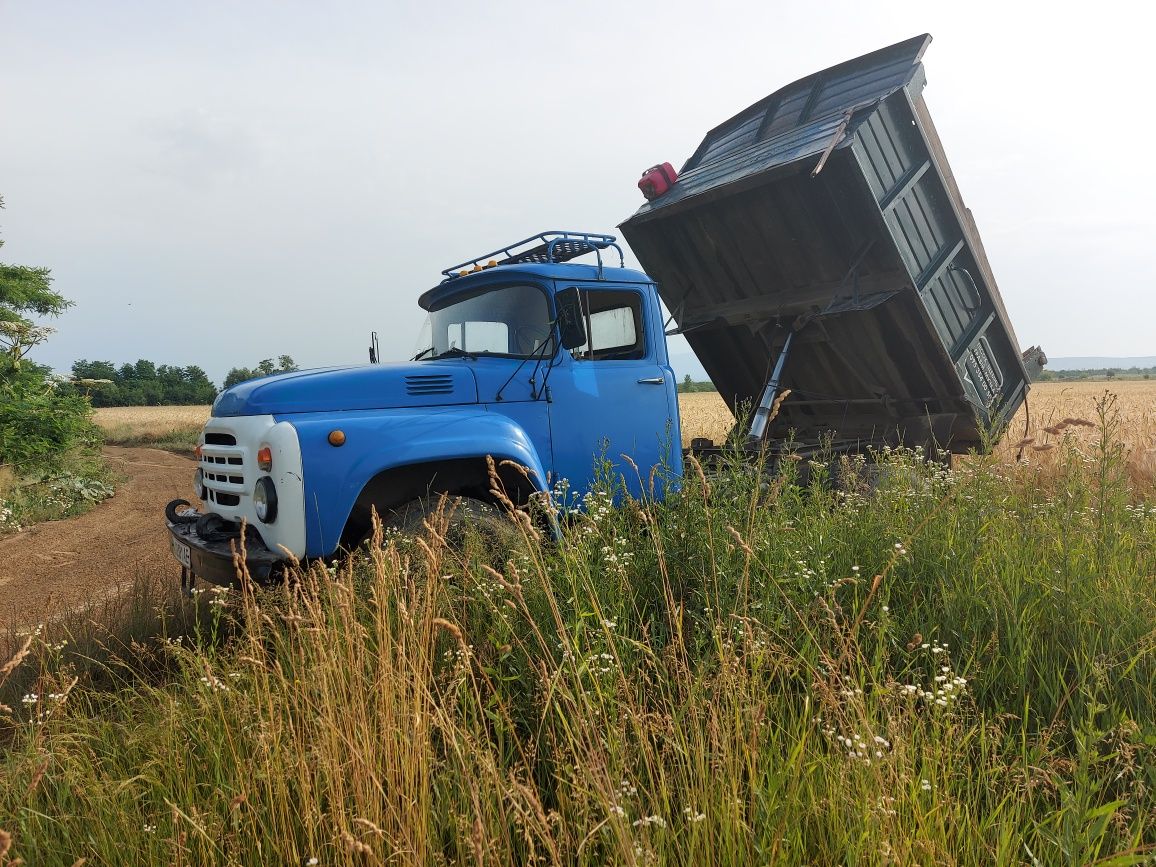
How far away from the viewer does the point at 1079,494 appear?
386 cm

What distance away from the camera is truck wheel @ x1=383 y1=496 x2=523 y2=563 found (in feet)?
12.3

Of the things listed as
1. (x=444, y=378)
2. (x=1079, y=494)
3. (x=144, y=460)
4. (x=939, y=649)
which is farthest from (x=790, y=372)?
(x=144, y=460)

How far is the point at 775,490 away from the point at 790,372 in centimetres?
464

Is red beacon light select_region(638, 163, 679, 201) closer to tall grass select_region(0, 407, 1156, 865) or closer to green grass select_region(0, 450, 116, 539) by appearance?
tall grass select_region(0, 407, 1156, 865)

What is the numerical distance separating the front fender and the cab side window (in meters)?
1.11

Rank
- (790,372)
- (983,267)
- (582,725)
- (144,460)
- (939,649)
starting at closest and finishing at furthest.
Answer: (582,725) < (939,649) < (983,267) < (790,372) < (144,460)

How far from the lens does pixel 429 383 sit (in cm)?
443

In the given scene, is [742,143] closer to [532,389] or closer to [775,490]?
[532,389]

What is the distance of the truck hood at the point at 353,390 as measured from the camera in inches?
160

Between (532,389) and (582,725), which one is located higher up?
(532,389)

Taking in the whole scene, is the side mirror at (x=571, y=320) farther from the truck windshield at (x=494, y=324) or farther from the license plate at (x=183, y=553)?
the license plate at (x=183, y=553)

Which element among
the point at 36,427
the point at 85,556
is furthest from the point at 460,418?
the point at 36,427

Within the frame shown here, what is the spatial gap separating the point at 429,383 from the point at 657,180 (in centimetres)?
381

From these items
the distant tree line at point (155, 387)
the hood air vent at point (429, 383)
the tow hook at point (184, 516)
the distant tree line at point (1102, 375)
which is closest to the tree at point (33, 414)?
the tow hook at point (184, 516)
